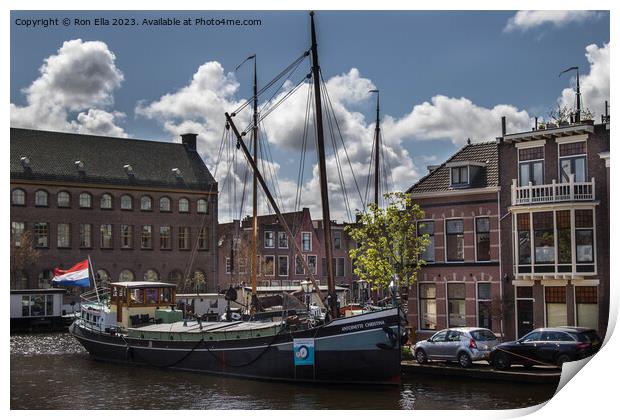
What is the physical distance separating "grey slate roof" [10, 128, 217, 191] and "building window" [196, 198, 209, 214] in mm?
1070

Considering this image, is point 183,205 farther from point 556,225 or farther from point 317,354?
point 556,225

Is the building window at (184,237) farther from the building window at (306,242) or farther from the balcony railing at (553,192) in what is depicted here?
the balcony railing at (553,192)

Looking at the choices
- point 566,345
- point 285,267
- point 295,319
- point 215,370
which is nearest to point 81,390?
point 215,370

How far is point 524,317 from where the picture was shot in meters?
31.8

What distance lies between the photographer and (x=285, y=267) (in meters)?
73.8

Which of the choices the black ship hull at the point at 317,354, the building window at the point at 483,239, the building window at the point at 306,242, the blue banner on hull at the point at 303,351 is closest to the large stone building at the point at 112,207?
the building window at the point at 306,242

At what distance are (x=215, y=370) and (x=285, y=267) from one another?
1646 inches

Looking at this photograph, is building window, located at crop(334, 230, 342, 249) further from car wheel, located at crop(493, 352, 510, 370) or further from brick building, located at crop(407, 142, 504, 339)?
car wheel, located at crop(493, 352, 510, 370)

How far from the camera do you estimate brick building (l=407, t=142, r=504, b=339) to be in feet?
109

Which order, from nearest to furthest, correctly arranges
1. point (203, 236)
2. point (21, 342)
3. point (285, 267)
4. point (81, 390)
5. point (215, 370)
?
point (81, 390) → point (215, 370) → point (21, 342) → point (203, 236) → point (285, 267)

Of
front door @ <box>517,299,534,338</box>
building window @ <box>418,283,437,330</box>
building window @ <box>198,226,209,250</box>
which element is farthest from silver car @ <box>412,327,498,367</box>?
building window @ <box>198,226,209,250</box>

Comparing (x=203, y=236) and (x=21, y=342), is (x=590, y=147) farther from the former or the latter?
(x=203, y=236)

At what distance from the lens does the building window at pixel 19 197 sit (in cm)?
5812

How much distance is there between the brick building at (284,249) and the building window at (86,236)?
35.8 ft
